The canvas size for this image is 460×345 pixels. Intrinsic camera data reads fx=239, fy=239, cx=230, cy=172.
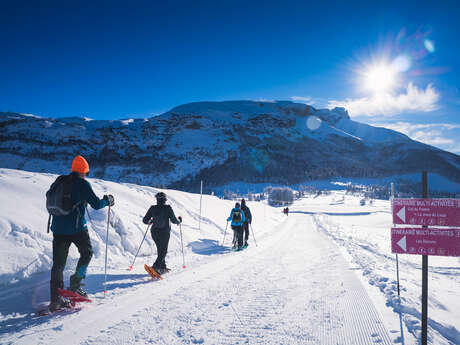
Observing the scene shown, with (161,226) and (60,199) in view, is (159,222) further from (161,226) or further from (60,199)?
(60,199)

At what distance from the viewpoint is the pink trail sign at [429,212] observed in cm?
282

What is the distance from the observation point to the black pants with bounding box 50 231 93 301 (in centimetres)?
365

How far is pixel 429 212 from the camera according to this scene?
115 inches

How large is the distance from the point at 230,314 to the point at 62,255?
276 centimetres

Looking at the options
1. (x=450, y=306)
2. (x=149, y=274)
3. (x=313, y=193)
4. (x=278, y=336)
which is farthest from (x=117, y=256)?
(x=313, y=193)

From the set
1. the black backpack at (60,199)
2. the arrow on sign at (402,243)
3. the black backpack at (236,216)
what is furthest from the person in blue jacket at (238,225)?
the arrow on sign at (402,243)

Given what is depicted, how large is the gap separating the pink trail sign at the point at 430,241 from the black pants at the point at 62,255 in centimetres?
472

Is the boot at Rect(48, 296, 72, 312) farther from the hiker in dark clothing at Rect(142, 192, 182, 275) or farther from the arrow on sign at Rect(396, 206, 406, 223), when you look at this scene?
the arrow on sign at Rect(396, 206, 406, 223)

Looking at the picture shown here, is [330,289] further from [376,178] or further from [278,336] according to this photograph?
[376,178]

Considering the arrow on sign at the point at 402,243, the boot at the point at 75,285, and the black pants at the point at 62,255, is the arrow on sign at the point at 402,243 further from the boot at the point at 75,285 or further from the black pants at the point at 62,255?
the boot at the point at 75,285

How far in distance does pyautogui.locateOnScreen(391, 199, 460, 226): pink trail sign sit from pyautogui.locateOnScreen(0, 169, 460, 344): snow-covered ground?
1.44 meters

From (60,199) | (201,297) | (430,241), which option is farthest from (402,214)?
(60,199)

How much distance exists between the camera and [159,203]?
6145 mm

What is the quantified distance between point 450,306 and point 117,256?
752cm
